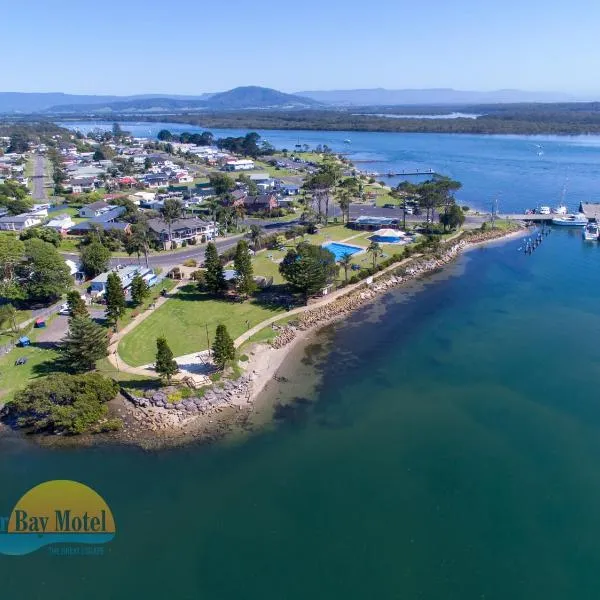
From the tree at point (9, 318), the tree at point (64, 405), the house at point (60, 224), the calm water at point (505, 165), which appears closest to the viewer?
the tree at point (64, 405)

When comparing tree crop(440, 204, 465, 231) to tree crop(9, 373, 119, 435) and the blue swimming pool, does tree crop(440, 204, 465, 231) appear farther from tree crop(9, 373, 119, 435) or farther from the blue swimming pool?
tree crop(9, 373, 119, 435)

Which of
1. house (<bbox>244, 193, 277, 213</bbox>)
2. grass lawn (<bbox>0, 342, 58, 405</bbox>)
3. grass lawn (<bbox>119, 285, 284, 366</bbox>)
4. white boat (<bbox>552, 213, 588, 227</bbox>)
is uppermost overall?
house (<bbox>244, 193, 277, 213</bbox>)

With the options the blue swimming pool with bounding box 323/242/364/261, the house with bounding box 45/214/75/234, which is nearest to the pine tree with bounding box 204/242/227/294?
the blue swimming pool with bounding box 323/242/364/261

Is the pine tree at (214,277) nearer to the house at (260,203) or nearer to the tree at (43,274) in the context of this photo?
the tree at (43,274)

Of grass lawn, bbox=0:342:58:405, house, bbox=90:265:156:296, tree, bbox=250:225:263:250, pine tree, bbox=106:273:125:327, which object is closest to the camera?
grass lawn, bbox=0:342:58:405

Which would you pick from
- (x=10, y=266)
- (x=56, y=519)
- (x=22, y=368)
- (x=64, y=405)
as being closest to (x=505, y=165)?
(x=10, y=266)

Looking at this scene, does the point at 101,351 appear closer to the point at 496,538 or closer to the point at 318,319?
the point at 318,319

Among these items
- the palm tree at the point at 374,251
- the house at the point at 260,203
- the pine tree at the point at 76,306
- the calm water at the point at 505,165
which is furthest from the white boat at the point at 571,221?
the pine tree at the point at 76,306
